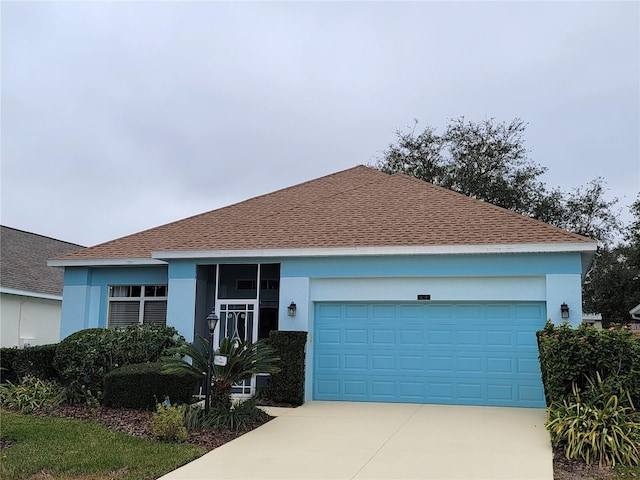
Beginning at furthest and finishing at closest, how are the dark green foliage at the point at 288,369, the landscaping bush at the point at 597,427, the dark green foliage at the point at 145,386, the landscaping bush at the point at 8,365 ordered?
the landscaping bush at the point at 8,365 < the dark green foliage at the point at 288,369 < the dark green foliage at the point at 145,386 < the landscaping bush at the point at 597,427

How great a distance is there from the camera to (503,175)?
2752 cm

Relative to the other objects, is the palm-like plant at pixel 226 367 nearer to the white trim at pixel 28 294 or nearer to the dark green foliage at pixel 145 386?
the dark green foliage at pixel 145 386

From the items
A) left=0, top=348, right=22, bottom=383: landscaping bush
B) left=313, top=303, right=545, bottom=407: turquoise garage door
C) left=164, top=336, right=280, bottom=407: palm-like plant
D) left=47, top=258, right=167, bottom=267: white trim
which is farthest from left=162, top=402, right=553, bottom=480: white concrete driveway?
left=0, top=348, right=22, bottom=383: landscaping bush

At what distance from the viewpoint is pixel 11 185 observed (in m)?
18.3

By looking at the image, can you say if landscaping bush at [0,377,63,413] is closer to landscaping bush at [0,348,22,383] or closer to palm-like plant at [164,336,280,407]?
landscaping bush at [0,348,22,383]

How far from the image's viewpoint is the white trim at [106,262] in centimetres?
1477

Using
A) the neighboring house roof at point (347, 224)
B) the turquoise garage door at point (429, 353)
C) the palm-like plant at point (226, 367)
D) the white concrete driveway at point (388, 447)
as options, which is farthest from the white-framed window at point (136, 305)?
the white concrete driveway at point (388, 447)

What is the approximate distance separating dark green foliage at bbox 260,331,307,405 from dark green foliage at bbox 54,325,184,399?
2007 millimetres

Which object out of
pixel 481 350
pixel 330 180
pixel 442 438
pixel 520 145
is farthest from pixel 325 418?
pixel 520 145

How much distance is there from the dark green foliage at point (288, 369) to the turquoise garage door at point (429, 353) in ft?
3.22

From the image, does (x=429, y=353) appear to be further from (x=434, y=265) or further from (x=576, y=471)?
(x=576, y=471)

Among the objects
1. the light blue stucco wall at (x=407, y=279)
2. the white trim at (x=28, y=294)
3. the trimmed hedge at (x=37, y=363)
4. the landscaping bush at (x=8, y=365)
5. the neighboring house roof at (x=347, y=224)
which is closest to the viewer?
the light blue stucco wall at (x=407, y=279)

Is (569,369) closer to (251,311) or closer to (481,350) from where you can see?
(481,350)

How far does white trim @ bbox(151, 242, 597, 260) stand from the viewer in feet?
38.4
